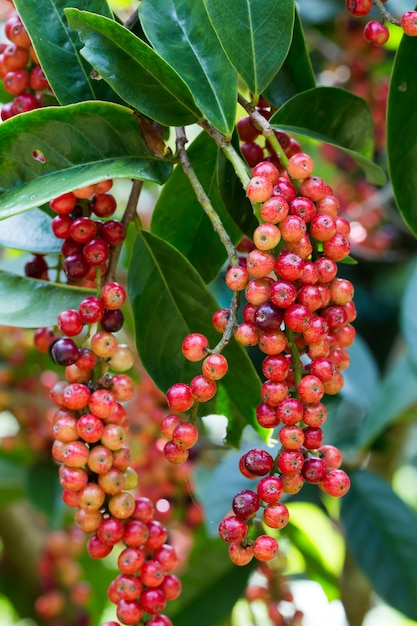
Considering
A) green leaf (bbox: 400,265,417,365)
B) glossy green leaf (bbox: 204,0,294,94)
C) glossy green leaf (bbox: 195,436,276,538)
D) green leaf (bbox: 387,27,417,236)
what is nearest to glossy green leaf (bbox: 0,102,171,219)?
glossy green leaf (bbox: 204,0,294,94)

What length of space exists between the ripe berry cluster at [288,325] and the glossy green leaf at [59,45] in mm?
218

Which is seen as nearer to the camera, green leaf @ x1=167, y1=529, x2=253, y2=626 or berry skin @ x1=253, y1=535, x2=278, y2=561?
berry skin @ x1=253, y1=535, x2=278, y2=561

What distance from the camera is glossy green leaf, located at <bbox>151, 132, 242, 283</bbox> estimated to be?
33.9 inches

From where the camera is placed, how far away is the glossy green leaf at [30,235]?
2.87ft

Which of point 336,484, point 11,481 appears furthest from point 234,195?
point 11,481

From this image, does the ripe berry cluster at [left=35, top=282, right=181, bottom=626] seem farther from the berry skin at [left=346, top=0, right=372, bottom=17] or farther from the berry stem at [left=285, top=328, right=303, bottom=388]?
the berry skin at [left=346, top=0, right=372, bottom=17]

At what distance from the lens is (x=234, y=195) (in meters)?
0.75

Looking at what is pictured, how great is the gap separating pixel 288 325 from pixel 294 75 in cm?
36

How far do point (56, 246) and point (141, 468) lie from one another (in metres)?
0.97

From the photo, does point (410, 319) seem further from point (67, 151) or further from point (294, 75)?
point (67, 151)

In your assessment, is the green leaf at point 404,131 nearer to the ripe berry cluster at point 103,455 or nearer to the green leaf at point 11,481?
the ripe berry cluster at point 103,455

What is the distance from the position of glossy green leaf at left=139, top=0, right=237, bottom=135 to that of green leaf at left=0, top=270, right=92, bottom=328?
0.24 meters

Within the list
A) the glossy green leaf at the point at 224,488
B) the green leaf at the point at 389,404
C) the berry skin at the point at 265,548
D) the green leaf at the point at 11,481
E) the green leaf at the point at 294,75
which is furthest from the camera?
the green leaf at the point at 11,481

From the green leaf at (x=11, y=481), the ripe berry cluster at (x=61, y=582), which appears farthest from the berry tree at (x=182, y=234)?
the ripe berry cluster at (x=61, y=582)
